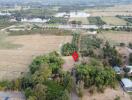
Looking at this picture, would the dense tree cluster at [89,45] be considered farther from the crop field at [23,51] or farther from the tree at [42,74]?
the tree at [42,74]

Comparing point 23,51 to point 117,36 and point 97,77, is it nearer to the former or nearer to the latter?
point 97,77

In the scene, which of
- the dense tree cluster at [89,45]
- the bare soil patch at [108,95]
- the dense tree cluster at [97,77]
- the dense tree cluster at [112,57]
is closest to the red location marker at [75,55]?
the dense tree cluster at [89,45]

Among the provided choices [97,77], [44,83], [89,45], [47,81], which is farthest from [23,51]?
[97,77]

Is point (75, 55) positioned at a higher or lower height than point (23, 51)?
higher

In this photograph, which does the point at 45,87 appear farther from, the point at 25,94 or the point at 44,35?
the point at 44,35

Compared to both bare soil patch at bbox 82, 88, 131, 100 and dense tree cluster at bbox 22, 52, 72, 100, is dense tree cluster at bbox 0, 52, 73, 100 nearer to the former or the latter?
dense tree cluster at bbox 22, 52, 72, 100

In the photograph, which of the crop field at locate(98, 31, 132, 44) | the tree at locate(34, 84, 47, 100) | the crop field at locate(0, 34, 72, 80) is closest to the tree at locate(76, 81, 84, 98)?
the tree at locate(34, 84, 47, 100)
